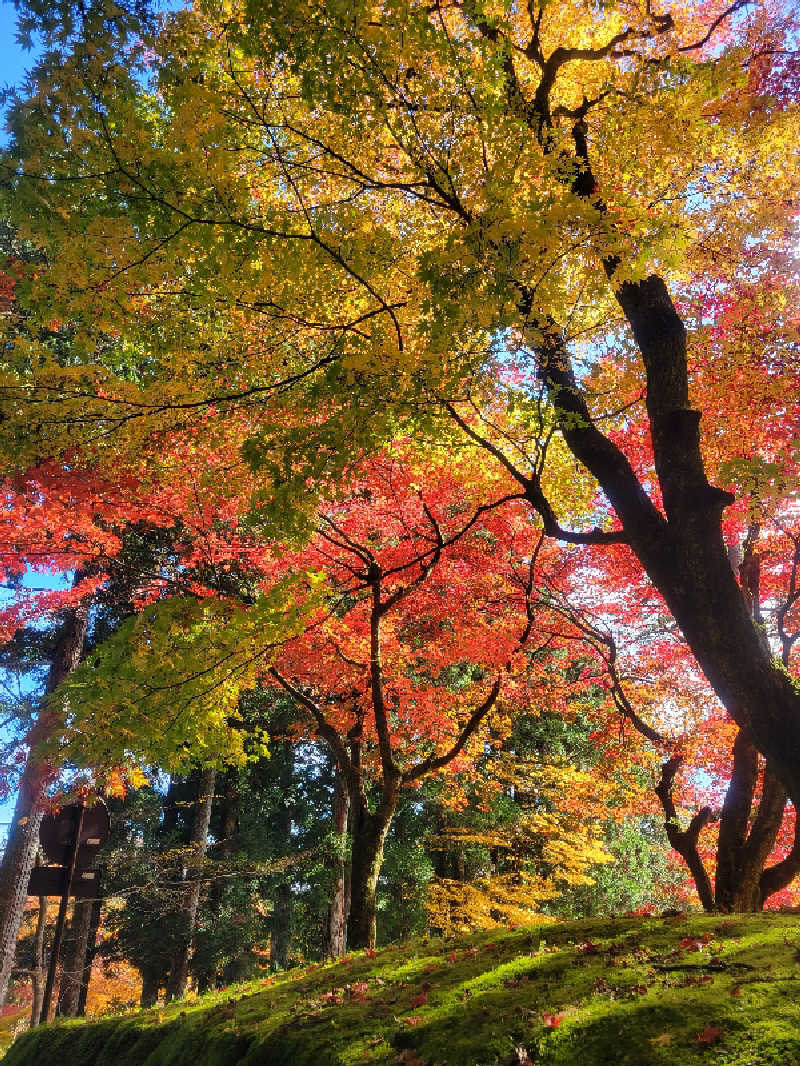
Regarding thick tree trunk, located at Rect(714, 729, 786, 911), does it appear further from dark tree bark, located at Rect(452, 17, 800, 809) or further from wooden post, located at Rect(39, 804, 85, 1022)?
wooden post, located at Rect(39, 804, 85, 1022)

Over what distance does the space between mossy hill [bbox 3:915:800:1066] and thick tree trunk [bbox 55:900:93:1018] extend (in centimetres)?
840

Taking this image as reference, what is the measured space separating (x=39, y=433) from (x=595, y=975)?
4658 mm

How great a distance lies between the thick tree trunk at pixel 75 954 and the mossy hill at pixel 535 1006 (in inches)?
331

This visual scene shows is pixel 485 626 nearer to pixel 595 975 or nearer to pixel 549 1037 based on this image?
pixel 595 975

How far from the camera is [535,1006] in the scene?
2801 millimetres

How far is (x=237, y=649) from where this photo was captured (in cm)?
521

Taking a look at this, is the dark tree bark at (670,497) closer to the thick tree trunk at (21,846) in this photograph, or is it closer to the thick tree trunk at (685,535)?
the thick tree trunk at (685,535)

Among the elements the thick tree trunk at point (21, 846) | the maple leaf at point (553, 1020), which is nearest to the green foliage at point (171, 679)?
the maple leaf at point (553, 1020)

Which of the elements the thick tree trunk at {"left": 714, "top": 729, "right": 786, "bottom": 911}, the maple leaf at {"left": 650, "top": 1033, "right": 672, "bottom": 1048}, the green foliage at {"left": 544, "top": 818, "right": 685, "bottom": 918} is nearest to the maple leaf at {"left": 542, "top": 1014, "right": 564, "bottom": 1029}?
the maple leaf at {"left": 650, "top": 1033, "right": 672, "bottom": 1048}

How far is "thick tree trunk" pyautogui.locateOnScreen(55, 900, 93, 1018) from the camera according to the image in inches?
473

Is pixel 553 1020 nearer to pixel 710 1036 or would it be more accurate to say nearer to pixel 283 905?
pixel 710 1036

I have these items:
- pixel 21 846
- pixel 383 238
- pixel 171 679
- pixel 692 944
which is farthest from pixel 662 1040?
pixel 21 846

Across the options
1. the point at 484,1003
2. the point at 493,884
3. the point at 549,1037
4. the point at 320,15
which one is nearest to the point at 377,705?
the point at 484,1003

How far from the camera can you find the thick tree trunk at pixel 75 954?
1202 centimetres
